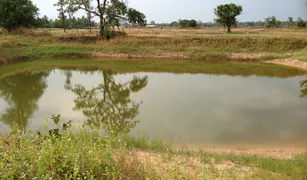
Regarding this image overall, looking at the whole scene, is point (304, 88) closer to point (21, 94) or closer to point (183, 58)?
A: point (183, 58)

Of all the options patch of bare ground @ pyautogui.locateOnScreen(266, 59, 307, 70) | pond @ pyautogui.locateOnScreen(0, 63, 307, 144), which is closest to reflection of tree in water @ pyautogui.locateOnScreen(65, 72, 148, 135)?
pond @ pyautogui.locateOnScreen(0, 63, 307, 144)

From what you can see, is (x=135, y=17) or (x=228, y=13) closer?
(x=135, y=17)

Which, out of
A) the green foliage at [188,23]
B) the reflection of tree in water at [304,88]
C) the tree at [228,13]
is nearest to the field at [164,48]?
the reflection of tree in water at [304,88]

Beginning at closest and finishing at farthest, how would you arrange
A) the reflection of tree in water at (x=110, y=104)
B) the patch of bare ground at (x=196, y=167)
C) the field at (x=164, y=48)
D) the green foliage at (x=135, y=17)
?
the patch of bare ground at (x=196, y=167)
the reflection of tree in water at (x=110, y=104)
the field at (x=164, y=48)
the green foliage at (x=135, y=17)

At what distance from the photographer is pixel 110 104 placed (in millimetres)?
9195

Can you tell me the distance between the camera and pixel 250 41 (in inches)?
824

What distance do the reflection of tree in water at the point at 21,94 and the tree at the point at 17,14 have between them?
42.8ft

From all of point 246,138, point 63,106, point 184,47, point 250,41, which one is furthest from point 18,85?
point 250,41

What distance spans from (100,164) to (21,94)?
8557 millimetres

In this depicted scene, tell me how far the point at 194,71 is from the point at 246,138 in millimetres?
9559

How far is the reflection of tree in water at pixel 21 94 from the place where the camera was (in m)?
7.52

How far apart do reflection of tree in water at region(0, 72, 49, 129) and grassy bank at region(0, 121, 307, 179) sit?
287 cm

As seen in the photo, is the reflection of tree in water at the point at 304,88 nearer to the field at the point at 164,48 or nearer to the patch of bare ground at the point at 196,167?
the field at the point at 164,48

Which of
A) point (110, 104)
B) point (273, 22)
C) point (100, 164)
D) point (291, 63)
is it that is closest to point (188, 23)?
point (273, 22)
